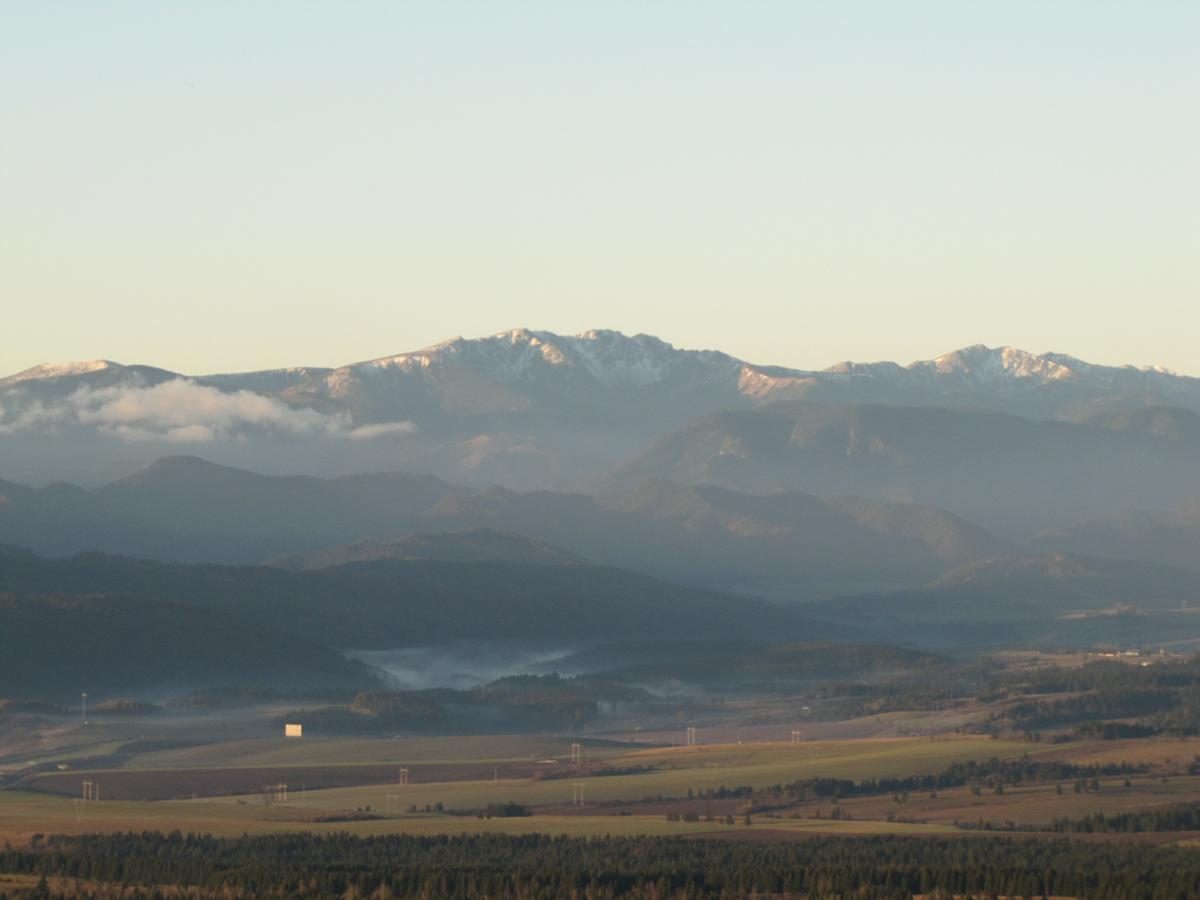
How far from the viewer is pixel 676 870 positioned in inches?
7136

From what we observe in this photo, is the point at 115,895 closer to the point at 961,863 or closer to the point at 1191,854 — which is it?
the point at 961,863

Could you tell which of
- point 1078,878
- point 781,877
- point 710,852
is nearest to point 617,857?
point 710,852

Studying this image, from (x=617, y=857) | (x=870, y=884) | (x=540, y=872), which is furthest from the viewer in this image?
(x=617, y=857)

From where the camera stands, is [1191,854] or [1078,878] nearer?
[1078,878]

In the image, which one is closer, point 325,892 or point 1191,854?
point 325,892

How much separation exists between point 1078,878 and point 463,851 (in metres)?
49.2

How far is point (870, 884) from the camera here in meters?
166

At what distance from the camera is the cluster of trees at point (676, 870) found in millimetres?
165250

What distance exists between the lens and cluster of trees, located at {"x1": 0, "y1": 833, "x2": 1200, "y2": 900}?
165m

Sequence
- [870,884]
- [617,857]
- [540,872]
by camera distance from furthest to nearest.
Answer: [617,857] < [540,872] < [870,884]

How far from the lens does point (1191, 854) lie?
187125 mm

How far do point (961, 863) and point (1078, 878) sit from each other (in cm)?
1690

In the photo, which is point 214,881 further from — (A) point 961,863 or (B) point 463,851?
(A) point 961,863

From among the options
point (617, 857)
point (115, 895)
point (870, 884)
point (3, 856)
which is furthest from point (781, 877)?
point (3, 856)
